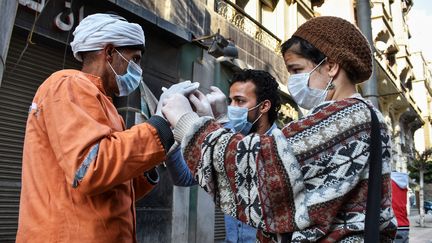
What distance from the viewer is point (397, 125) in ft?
75.3

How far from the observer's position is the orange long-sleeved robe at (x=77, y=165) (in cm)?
133

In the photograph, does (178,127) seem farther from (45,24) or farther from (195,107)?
(45,24)

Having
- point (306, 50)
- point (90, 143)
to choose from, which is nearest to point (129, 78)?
point (90, 143)

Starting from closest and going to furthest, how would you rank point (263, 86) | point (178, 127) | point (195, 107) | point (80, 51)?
point (178, 127) → point (195, 107) → point (80, 51) → point (263, 86)

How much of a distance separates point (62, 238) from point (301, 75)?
3.30ft

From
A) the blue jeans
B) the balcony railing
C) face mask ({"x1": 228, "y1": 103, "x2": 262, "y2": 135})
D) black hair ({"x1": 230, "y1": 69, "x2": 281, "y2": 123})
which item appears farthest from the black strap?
the balcony railing

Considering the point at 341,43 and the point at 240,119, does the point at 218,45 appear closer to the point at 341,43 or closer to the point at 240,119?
the point at 240,119

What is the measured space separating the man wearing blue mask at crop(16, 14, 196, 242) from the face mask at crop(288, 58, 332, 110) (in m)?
0.41

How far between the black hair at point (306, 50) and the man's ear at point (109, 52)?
889 mm

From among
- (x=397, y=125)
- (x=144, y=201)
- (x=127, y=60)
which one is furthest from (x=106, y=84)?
(x=397, y=125)

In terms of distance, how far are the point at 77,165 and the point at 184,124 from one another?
1.26ft

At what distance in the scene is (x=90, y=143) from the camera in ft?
4.40

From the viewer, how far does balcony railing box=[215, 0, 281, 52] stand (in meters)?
9.22

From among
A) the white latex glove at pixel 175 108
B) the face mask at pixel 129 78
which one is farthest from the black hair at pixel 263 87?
the white latex glove at pixel 175 108
